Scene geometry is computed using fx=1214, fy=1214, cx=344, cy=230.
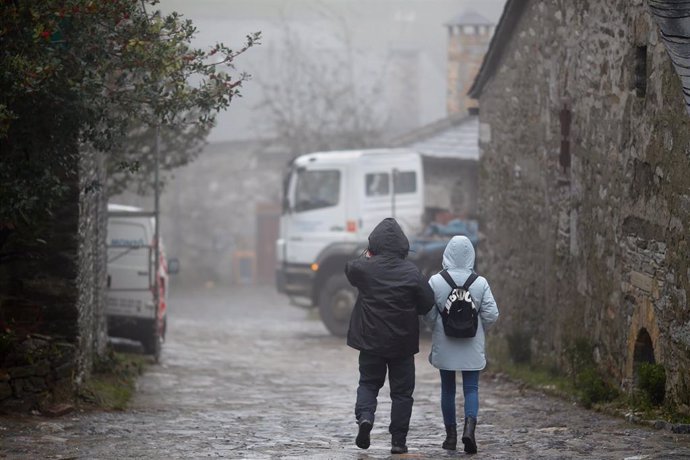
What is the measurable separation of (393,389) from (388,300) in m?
0.60

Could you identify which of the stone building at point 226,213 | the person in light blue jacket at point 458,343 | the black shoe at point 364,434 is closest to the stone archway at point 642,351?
Answer: the person in light blue jacket at point 458,343

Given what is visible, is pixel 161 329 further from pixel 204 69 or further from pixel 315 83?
pixel 315 83

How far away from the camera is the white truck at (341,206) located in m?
21.0

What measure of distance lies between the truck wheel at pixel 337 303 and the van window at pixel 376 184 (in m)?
1.58

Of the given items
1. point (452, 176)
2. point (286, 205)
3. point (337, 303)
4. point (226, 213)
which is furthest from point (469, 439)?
A: point (226, 213)

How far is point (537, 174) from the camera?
42.9 feet

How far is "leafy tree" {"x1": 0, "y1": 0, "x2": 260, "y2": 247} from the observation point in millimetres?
8328

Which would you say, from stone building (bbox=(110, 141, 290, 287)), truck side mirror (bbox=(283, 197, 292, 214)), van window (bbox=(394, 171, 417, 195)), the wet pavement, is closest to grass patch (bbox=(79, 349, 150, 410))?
the wet pavement

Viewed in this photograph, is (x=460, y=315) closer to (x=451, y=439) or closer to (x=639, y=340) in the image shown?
(x=451, y=439)

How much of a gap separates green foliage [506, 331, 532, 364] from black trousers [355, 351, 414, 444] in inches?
222

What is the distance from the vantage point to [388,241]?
8.02m

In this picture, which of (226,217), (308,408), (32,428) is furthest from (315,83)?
(32,428)

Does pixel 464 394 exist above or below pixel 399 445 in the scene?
above

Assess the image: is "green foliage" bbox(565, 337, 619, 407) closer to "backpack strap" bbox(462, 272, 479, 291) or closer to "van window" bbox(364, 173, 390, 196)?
"backpack strap" bbox(462, 272, 479, 291)
